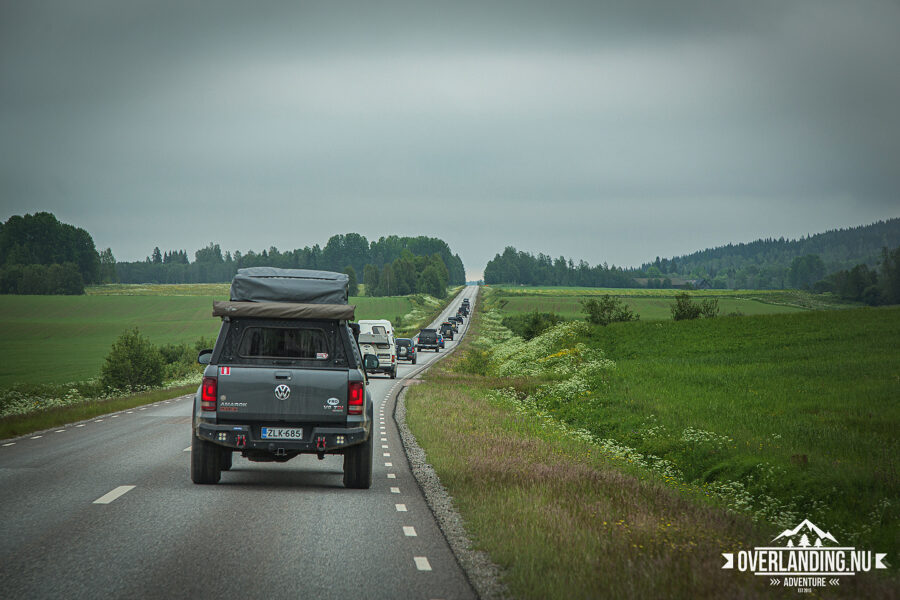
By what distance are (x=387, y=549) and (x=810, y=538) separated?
5.56 m

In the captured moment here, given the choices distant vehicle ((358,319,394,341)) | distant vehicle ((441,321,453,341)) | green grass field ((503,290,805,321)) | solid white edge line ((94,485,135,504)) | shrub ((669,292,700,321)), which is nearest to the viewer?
solid white edge line ((94,485,135,504))

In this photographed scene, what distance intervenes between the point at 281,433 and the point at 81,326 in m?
113

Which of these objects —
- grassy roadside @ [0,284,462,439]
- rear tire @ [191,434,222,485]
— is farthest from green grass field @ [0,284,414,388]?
rear tire @ [191,434,222,485]

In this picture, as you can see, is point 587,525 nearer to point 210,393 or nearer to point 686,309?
point 210,393

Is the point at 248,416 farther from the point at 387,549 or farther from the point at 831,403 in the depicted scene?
the point at 831,403

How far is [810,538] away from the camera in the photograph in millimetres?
9961

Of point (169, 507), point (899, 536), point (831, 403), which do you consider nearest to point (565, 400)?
point (831, 403)

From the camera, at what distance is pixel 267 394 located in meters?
10.6

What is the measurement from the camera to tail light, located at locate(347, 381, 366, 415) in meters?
10.8

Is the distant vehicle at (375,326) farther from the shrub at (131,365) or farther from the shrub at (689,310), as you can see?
the shrub at (689,310)

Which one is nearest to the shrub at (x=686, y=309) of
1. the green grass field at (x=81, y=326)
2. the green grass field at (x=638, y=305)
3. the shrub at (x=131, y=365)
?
the green grass field at (x=638, y=305)

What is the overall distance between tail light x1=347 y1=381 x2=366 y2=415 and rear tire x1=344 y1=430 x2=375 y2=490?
0.56 metres

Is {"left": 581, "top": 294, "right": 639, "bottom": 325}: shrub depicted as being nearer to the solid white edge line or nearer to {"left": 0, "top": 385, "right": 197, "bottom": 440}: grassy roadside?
{"left": 0, "top": 385, "right": 197, "bottom": 440}: grassy roadside

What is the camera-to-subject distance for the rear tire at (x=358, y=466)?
36.8ft
